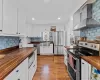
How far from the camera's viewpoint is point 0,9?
1.74m

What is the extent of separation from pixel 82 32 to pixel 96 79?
2.48m

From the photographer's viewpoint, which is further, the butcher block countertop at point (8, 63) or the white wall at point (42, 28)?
the white wall at point (42, 28)

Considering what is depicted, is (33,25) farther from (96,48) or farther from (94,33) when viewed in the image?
(96,48)

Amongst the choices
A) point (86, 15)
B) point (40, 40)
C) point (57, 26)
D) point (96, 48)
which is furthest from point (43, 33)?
point (96, 48)

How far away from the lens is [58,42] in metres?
7.40

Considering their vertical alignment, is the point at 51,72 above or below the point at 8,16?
below

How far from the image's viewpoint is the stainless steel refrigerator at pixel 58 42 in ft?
24.2

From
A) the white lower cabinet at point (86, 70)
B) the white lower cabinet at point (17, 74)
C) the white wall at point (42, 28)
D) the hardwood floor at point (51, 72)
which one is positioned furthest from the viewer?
the white wall at point (42, 28)

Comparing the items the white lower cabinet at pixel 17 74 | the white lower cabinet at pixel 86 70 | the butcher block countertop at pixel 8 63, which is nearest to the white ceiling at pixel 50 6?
the white lower cabinet at pixel 86 70

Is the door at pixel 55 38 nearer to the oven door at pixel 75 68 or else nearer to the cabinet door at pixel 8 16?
the oven door at pixel 75 68

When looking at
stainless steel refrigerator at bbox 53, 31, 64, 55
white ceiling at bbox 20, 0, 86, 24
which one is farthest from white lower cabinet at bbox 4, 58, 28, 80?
stainless steel refrigerator at bbox 53, 31, 64, 55

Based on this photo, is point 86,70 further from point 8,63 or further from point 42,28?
point 42,28

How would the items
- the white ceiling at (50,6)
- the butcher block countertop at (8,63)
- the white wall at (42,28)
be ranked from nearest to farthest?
the butcher block countertop at (8,63) < the white ceiling at (50,6) < the white wall at (42,28)

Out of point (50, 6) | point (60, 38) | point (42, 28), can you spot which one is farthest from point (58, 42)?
point (50, 6)
